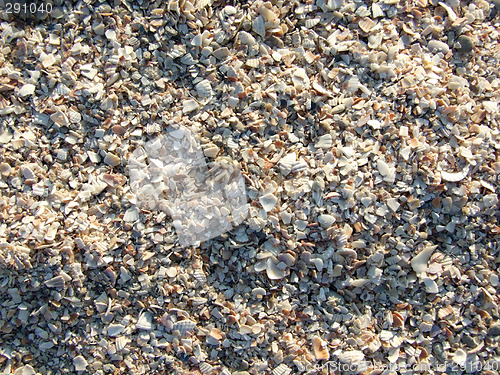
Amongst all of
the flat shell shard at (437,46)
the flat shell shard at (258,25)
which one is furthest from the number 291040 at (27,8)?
the flat shell shard at (437,46)

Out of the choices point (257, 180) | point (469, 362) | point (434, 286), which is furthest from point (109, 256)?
point (469, 362)

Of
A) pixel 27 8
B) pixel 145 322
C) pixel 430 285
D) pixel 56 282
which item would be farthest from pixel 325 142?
pixel 27 8

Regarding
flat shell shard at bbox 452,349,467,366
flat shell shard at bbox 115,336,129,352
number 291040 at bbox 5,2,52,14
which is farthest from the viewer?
number 291040 at bbox 5,2,52,14

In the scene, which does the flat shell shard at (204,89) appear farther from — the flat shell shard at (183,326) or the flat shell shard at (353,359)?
the flat shell shard at (353,359)

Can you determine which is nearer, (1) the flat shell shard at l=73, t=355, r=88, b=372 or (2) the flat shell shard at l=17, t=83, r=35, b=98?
(1) the flat shell shard at l=73, t=355, r=88, b=372

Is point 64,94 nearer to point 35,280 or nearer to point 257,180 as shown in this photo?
point 35,280

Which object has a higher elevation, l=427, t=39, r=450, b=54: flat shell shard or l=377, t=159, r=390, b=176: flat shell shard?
l=427, t=39, r=450, b=54: flat shell shard

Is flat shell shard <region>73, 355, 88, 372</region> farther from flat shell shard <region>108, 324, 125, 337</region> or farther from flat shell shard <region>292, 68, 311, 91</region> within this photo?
flat shell shard <region>292, 68, 311, 91</region>

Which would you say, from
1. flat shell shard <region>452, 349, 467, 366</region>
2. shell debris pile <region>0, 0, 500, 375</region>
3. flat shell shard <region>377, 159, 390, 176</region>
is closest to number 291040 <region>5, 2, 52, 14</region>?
shell debris pile <region>0, 0, 500, 375</region>
